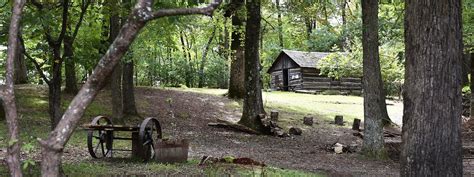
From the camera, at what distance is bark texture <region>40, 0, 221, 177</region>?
3869 mm

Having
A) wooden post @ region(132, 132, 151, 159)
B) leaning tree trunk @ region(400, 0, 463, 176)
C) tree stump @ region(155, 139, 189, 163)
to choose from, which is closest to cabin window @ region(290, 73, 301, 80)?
wooden post @ region(132, 132, 151, 159)

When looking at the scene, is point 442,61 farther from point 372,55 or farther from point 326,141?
A: point 326,141

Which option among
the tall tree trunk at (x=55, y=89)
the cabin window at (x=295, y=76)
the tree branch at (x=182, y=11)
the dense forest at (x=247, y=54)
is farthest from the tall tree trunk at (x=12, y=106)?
the cabin window at (x=295, y=76)

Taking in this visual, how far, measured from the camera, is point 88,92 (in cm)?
402

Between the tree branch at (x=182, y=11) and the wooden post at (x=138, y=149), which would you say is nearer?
the tree branch at (x=182, y=11)

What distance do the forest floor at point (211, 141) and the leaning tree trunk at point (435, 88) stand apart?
2.26 m

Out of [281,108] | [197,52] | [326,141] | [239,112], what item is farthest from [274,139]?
[197,52]

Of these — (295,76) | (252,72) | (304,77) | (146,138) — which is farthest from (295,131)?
(295,76)

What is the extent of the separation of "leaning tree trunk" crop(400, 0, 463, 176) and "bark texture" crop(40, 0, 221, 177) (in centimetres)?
361

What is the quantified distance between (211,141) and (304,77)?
93.7 ft

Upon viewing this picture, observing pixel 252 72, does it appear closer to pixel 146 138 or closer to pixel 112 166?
pixel 146 138

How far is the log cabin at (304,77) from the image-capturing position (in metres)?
41.8

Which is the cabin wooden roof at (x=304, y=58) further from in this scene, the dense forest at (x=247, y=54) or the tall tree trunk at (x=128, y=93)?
the tall tree trunk at (x=128, y=93)

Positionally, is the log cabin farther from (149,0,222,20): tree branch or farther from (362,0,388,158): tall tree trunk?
(149,0,222,20): tree branch
